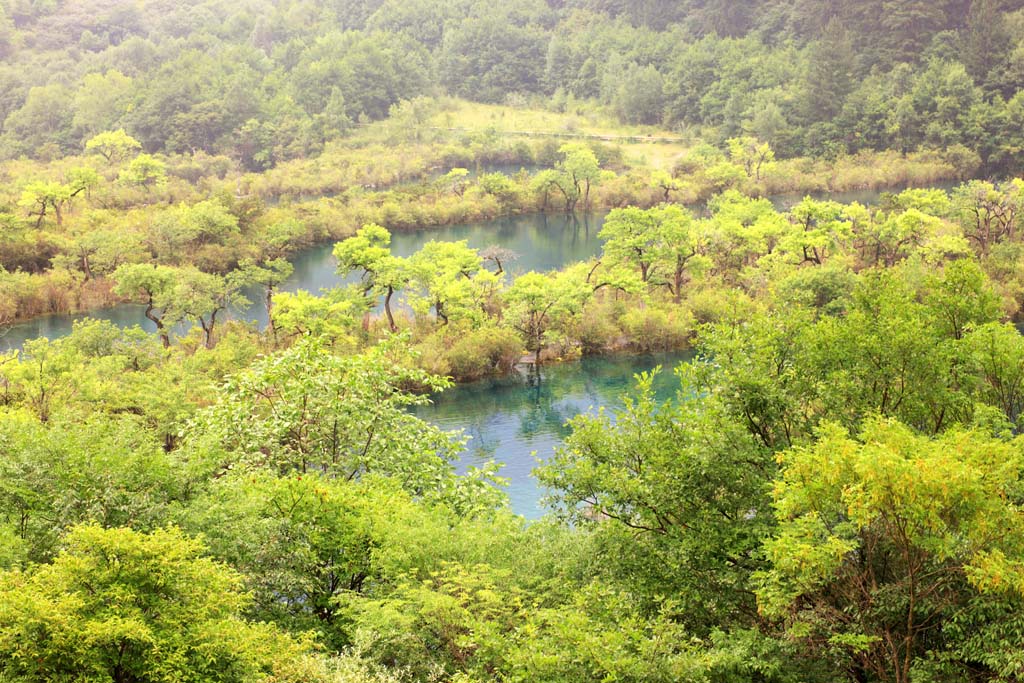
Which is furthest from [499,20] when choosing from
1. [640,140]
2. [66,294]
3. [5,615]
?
[5,615]

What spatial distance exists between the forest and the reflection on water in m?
0.61

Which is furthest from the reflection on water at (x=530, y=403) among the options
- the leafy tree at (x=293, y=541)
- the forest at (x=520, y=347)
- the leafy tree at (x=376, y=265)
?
the leafy tree at (x=293, y=541)

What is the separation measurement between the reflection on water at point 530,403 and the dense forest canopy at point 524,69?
39.2 meters

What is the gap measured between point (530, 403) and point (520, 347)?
3.20 metres

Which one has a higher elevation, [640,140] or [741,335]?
[741,335]

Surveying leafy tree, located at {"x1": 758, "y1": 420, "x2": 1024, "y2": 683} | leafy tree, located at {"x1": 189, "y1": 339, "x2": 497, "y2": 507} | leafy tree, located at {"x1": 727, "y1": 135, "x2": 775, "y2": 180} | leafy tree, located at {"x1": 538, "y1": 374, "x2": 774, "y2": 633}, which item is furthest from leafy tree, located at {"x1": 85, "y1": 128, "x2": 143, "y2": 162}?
leafy tree, located at {"x1": 758, "y1": 420, "x2": 1024, "y2": 683}

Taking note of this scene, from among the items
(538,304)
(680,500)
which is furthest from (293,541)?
(538,304)

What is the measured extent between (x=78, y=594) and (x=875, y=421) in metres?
10.1

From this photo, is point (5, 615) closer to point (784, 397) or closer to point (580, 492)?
point (580, 492)

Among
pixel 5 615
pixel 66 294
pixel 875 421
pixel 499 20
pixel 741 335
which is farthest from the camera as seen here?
pixel 499 20

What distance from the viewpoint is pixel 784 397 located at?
1517 centimetres

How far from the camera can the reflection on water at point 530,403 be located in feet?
104

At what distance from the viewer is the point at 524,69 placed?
10262 cm

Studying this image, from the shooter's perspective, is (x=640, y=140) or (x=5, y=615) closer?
(x=5, y=615)
